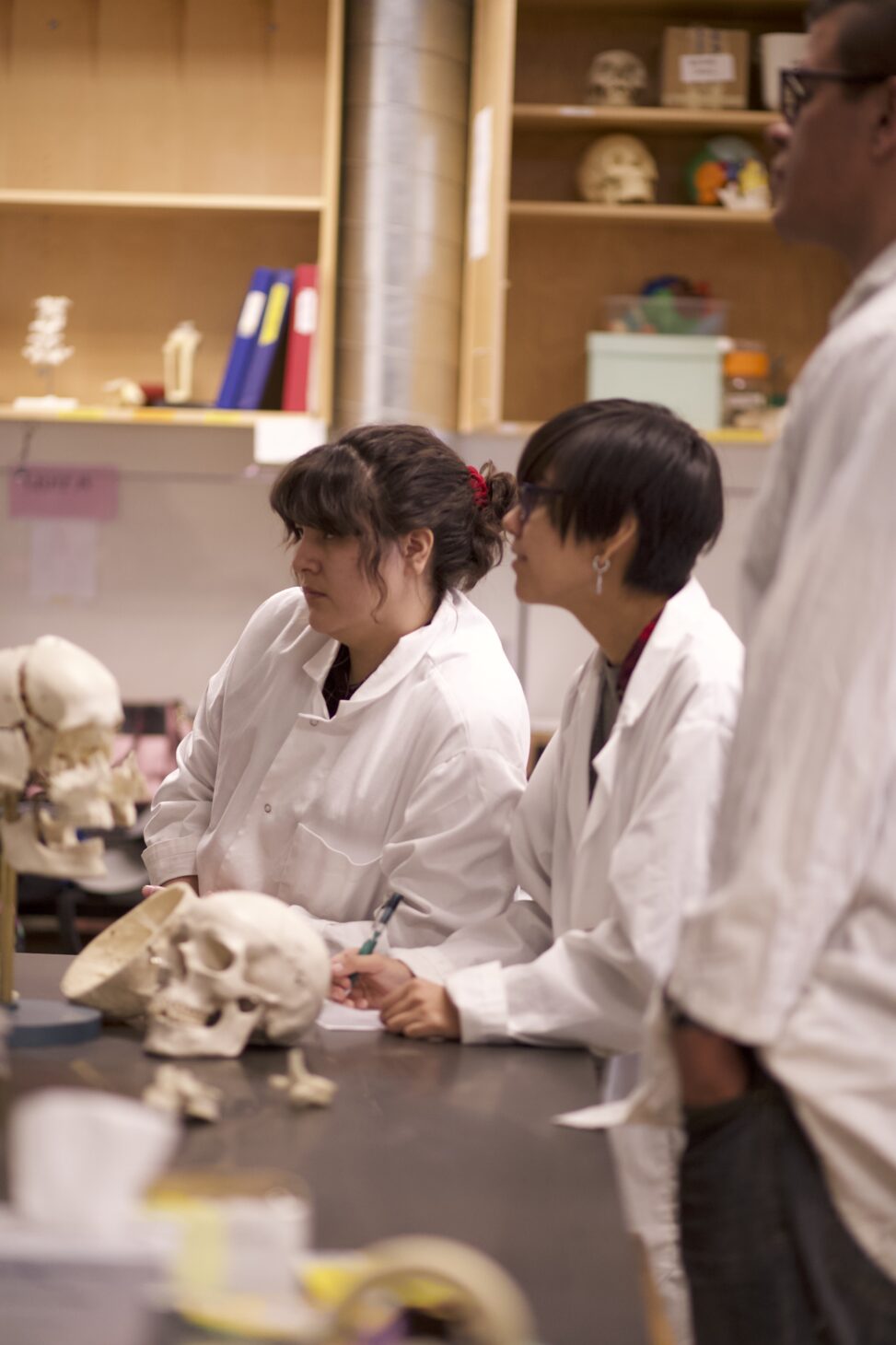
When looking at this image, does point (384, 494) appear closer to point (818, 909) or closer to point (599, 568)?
point (599, 568)

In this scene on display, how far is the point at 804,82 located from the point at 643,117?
2.45 meters

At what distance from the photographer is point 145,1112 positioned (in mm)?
791

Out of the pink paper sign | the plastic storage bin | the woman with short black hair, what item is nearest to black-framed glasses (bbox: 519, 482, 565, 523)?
the woman with short black hair

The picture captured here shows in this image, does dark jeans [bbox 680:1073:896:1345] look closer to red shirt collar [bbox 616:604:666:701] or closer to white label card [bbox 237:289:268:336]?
red shirt collar [bbox 616:604:666:701]

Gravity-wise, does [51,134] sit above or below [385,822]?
above

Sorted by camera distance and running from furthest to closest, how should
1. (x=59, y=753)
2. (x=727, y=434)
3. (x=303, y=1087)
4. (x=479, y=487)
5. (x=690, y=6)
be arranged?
(x=690, y=6)
(x=727, y=434)
(x=479, y=487)
(x=59, y=753)
(x=303, y=1087)

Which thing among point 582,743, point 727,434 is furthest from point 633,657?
point 727,434

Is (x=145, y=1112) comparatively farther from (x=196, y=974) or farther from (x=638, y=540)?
(x=638, y=540)

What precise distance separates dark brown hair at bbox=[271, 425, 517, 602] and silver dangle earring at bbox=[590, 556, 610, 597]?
399 millimetres

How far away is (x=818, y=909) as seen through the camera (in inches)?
38.4

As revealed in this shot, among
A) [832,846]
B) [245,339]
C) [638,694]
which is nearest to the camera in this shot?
[832,846]

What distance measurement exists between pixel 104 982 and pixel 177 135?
280 centimetres

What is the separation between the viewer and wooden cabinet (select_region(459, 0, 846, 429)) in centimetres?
354

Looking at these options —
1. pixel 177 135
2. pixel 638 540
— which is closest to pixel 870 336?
pixel 638 540
